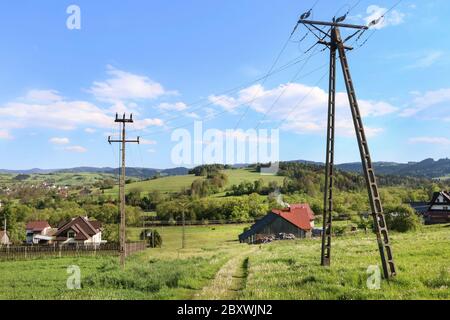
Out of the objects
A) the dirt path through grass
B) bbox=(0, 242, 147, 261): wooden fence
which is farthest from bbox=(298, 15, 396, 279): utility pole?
bbox=(0, 242, 147, 261): wooden fence

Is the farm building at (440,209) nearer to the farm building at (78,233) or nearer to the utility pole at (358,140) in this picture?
the farm building at (78,233)

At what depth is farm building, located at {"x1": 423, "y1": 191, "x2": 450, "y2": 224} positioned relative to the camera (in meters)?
87.9

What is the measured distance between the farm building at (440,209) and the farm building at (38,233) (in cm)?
8170

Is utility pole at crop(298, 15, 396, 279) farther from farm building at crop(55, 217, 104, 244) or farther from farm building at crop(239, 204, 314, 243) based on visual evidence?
farm building at crop(55, 217, 104, 244)

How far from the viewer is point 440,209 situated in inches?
3497

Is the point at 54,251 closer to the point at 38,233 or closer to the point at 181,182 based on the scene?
the point at 38,233

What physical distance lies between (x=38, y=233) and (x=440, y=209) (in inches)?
3427

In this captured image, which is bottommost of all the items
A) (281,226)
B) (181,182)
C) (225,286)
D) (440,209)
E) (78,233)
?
(78,233)

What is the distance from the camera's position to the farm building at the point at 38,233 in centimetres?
8581

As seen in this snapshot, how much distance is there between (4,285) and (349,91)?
2342cm

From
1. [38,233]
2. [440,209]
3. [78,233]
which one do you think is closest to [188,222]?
[78,233]
